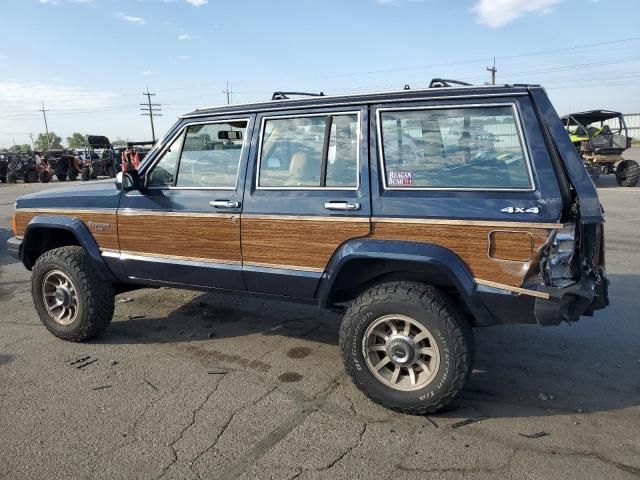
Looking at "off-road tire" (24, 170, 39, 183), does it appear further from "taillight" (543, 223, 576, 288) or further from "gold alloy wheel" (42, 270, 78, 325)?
"taillight" (543, 223, 576, 288)

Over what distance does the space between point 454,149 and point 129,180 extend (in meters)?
2.58

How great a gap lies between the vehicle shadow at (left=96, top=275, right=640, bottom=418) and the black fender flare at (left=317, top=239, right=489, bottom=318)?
2.71 ft

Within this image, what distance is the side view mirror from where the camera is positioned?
13.4 ft

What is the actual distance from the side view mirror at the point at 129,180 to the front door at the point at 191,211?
0.07 m

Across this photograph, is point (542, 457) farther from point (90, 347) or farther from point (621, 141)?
point (621, 141)

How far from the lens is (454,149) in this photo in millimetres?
3199

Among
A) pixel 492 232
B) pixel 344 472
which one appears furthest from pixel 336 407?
pixel 492 232

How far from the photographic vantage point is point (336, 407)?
3.35 meters

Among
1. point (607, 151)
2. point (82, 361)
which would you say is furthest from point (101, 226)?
point (607, 151)

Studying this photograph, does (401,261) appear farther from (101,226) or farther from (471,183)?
(101,226)

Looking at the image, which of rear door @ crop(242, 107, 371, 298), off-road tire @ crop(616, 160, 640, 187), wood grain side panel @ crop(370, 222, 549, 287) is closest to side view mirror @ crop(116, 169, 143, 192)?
rear door @ crop(242, 107, 371, 298)

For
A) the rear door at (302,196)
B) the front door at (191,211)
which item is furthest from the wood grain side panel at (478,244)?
the front door at (191,211)

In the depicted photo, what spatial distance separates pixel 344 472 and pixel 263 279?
1.53 metres

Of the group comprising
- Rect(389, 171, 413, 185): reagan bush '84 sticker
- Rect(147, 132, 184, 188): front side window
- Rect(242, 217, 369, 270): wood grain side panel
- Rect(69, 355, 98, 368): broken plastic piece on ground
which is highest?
Rect(147, 132, 184, 188): front side window
